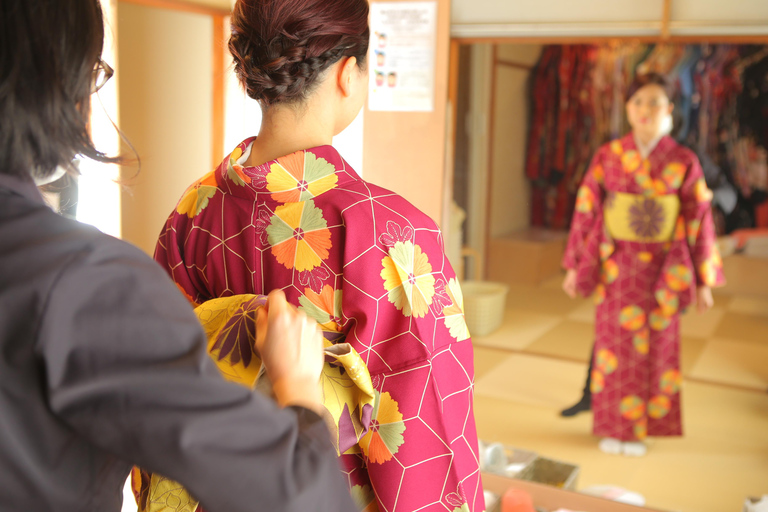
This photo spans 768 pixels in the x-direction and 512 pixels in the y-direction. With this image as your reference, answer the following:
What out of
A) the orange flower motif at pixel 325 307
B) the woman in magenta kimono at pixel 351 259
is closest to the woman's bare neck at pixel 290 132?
the woman in magenta kimono at pixel 351 259

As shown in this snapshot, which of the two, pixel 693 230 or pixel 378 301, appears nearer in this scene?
pixel 378 301

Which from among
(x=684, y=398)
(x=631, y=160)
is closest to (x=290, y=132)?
(x=631, y=160)

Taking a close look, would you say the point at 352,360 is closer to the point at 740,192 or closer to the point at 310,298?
the point at 310,298

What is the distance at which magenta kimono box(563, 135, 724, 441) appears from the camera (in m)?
2.44

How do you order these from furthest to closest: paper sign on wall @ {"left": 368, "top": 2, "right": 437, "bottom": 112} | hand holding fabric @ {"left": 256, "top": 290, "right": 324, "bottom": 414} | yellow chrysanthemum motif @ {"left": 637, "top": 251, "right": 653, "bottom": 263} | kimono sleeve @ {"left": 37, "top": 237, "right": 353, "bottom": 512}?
yellow chrysanthemum motif @ {"left": 637, "top": 251, "right": 653, "bottom": 263}, paper sign on wall @ {"left": 368, "top": 2, "right": 437, "bottom": 112}, hand holding fabric @ {"left": 256, "top": 290, "right": 324, "bottom": 414}, kimono sleeve @ {"left": 37, "top": 237, "right": 353, "bottom": 512}

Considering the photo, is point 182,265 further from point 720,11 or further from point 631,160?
point 631,160

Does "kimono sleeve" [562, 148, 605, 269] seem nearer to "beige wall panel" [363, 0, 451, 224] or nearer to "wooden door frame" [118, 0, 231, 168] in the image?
"beige wall panel" [363, 0, 451, 224]

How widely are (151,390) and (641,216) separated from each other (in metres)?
2.34

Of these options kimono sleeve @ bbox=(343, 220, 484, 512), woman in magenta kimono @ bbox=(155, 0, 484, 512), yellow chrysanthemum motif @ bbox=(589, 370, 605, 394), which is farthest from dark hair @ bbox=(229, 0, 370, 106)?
yellow chrysanthemum motif @ bbox=(589, 370, 605, 394)

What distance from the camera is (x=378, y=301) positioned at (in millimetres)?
924

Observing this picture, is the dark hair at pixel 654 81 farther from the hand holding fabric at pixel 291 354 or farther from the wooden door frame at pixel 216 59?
the hand holding fabric at pixel 291 354

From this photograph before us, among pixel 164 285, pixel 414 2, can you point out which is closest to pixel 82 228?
pixel 164 285

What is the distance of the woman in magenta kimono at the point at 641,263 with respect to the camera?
8.02ft

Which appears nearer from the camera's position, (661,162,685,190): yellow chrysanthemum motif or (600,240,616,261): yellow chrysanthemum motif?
(661,162,685,190): yellow chrysanthemum motif
